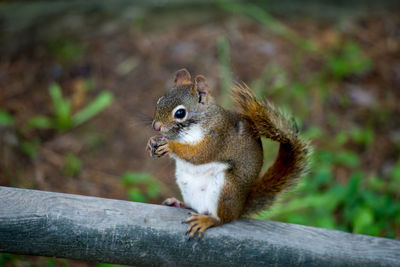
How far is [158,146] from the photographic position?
1555mm

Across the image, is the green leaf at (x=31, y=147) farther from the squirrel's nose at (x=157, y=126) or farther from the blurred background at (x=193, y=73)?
the squirrel's nose at (x=157, y=126)

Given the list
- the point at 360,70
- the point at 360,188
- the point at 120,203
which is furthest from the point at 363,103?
the point at 120,203

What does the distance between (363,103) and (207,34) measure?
130cm

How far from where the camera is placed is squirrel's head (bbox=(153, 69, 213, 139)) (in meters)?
1.54

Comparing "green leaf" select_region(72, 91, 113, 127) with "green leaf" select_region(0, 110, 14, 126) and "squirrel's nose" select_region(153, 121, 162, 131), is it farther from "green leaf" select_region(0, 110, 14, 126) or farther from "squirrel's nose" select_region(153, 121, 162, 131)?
"squirrel's nose" select_region(153, 121, 162, 131)

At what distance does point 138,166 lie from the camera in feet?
8.61

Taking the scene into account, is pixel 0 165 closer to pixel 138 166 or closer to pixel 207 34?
pixel 138 166

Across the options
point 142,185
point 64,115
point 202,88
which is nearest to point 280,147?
point 202,88

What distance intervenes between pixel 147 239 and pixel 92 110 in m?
1.45

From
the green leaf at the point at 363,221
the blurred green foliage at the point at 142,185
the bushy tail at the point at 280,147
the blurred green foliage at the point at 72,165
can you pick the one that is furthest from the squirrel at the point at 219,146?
the blurred green foliage at the point at 72,165

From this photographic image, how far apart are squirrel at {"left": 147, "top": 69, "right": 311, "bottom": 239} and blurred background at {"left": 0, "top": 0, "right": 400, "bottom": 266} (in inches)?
27.1

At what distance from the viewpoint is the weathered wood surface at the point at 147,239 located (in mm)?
1352

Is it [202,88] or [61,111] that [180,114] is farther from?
[61,111]

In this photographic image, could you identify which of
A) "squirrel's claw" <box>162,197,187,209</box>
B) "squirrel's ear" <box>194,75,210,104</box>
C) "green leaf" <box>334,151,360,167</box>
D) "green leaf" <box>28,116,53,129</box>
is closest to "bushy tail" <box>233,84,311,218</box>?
"squirrel's ear" <box>194,75,210,104</box>
